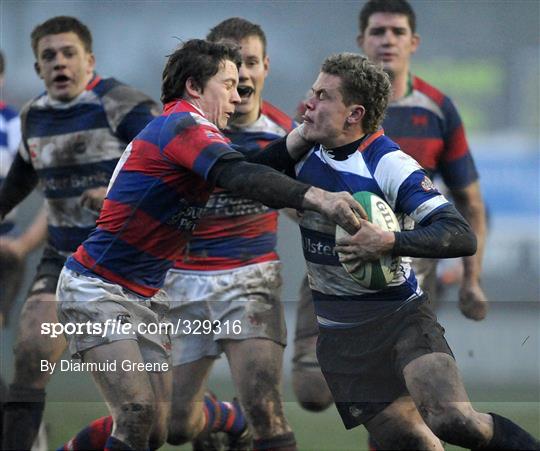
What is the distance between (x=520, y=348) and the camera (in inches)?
260

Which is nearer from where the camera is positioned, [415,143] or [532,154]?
[415,143]

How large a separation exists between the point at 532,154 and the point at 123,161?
8.76 feet

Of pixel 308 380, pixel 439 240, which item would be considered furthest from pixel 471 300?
pixel 439 240

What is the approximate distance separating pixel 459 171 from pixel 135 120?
1.59m

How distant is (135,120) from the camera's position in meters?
6.20

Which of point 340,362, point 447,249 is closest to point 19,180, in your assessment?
point 340,362

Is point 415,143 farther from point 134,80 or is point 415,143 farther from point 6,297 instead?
point 6,297

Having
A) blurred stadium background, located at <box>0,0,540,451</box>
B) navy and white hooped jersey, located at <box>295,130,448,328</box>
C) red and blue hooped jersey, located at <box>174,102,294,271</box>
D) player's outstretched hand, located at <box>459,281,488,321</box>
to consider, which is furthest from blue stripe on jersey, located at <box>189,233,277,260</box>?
player's outstretched hand, located at <box>459,281,488,321</box>

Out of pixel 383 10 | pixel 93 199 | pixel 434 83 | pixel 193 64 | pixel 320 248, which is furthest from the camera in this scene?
pixel 434 83

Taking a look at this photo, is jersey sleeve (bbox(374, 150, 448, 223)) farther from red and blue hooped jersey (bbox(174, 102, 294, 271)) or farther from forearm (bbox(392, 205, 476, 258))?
red and blue hooped jersey (bbox(174, 102, 294, 271))

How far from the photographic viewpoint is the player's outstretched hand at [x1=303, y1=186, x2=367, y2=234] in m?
4.54

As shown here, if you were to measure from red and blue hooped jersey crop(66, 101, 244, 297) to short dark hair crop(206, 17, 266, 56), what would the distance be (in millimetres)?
1119

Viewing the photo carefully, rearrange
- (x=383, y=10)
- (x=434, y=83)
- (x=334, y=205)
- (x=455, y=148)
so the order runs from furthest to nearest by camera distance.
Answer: (x=434, y=83), (x=383, y=10), (x=455, y=148), (x=334, y=205)

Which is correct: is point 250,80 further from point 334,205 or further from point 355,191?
point 334,205
